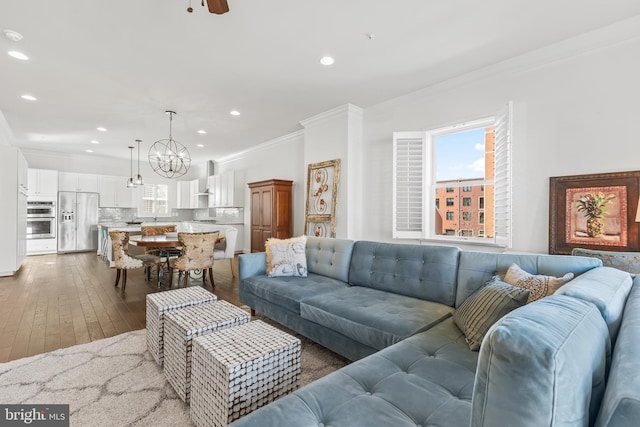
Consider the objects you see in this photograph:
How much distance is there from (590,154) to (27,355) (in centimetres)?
521

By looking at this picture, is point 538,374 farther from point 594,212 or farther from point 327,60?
point 327,60

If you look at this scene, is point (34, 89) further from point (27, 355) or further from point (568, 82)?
point (568, 82)

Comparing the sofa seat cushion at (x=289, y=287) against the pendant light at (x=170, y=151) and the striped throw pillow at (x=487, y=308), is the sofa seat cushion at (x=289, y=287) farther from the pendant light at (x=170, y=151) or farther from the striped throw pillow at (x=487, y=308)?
the pendant light at (x=170, y=151)

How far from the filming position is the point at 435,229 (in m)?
4.13

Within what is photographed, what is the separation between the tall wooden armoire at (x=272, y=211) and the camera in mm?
6070

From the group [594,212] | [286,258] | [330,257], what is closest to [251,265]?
[286,258]

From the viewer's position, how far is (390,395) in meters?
1.17

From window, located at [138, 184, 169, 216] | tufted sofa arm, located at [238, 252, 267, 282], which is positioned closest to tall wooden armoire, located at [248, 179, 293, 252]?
tufted sofa arm, located at [238, 252, 267, 282]

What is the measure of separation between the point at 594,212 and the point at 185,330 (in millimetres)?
3607

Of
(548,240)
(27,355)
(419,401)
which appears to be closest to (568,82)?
(548,240)

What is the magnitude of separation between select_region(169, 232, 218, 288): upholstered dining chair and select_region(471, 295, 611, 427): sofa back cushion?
Answer: 4141mm

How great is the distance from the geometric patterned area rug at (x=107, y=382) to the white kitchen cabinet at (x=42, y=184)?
7.10 m

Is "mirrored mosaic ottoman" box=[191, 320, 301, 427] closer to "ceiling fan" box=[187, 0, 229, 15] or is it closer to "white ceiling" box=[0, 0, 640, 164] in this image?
"ceiling fan" box=[187, 0, 229, 15]

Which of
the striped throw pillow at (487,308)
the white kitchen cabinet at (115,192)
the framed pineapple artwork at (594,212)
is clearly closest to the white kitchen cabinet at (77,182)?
the white kitchen cabinet at (115,192)
